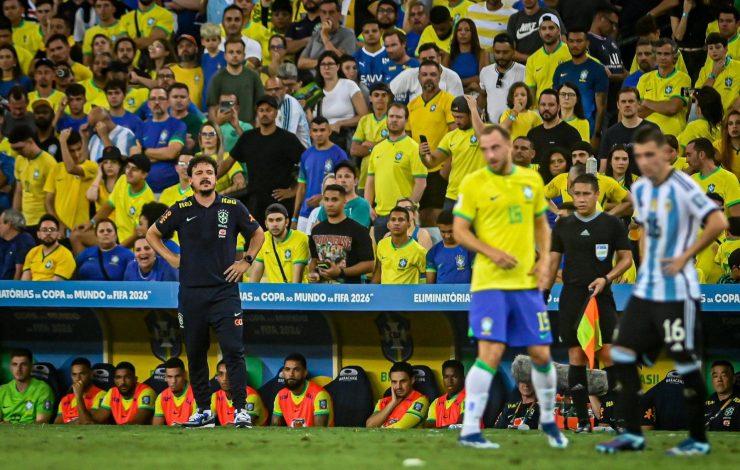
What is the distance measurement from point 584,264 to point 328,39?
7.57 m

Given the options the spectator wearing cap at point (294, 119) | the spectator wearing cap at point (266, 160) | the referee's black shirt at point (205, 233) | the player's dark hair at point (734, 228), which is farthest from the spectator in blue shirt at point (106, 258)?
the player's dark hair at point (734, 228)

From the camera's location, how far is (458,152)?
1450cm

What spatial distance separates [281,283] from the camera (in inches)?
531

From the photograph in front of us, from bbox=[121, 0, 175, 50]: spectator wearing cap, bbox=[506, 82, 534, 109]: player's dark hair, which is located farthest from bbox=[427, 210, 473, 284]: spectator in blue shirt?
bbox=[121, 0, 175, 50]: spectator wearing cap

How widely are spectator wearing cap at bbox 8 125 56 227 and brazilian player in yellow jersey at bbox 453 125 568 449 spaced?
9.90 meters

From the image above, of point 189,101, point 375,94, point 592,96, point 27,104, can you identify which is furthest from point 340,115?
point 27,104

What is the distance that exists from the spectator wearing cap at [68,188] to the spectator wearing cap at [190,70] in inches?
72.7

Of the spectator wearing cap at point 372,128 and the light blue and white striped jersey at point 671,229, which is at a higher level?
the spectator wearing cap at point 372,128

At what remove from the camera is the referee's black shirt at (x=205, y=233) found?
10.8m

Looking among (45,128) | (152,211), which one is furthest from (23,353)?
(45,128)

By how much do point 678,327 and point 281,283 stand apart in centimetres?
634

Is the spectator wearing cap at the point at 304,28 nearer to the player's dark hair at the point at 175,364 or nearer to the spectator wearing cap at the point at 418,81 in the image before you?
the spectator wearing cap at the point at 418,81

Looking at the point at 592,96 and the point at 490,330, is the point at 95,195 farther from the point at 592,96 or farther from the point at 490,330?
the point at 490,330

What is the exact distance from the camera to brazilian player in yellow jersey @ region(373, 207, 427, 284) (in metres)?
13.4
